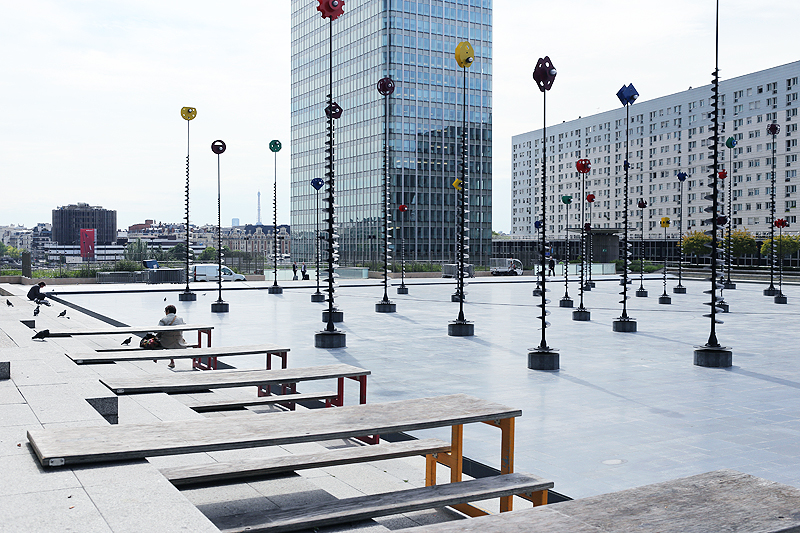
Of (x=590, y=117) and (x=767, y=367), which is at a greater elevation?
(x=590, y=117)

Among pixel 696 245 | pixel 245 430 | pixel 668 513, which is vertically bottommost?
pixel 668 513

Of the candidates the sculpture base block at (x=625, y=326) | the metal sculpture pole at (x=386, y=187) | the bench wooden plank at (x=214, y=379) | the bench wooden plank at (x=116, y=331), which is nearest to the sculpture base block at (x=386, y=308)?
the metal sculpture pole at (x=386, y=187)

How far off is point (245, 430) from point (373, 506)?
1.15 metres

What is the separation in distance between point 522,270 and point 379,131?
34053 mm

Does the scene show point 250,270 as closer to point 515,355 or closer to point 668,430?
point 515,355

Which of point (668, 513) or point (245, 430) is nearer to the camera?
point (668, 513)

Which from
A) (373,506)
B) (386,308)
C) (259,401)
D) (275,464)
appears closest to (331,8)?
(259,401)

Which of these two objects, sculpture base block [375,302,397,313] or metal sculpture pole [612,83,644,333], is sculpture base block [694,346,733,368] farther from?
sculpture base block [375,302,397,313]

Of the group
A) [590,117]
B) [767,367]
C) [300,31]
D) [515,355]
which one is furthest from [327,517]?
[590,117]

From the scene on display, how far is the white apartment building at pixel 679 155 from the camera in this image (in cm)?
10638

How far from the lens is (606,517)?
3773 millimetres

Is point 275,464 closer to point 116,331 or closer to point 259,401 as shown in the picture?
point 259,401

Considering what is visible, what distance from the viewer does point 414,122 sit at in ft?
322

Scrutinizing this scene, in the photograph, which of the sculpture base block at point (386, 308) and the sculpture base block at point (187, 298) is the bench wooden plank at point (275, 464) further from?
the sculpture base block at point (187, 298)
